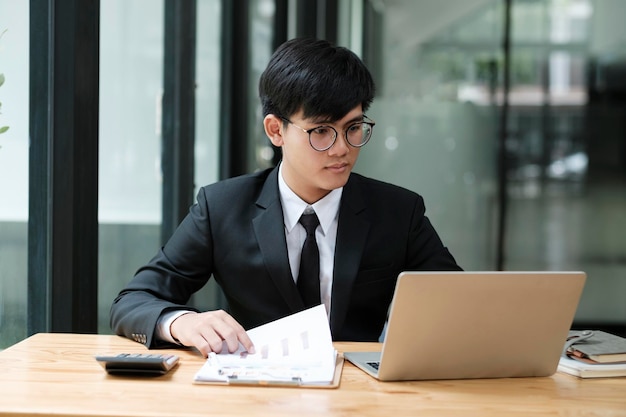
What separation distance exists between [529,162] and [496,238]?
51cm

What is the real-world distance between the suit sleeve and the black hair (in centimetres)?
34

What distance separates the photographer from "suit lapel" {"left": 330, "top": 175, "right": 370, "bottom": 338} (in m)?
2.08

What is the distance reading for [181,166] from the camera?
143 inches

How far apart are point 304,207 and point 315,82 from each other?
12.8 inches

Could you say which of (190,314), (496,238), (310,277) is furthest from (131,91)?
(496,238)

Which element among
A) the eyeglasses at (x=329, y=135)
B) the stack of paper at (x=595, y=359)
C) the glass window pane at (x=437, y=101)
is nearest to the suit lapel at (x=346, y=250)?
the eyeglasses at (x=329, y=135)

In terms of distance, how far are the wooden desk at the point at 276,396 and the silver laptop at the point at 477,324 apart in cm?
3

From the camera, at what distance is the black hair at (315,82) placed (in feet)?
6.57

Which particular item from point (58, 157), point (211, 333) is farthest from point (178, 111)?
point (211, 333)

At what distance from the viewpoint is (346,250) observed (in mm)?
2111

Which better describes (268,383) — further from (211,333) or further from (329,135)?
(329,135)

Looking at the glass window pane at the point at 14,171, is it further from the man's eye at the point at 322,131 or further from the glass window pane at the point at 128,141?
the man's eye at the point at 322,131

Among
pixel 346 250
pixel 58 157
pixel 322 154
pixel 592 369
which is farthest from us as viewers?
pixel 58 157

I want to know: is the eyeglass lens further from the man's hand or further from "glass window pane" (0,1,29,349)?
"glass window pane" (0,1,29,349)
